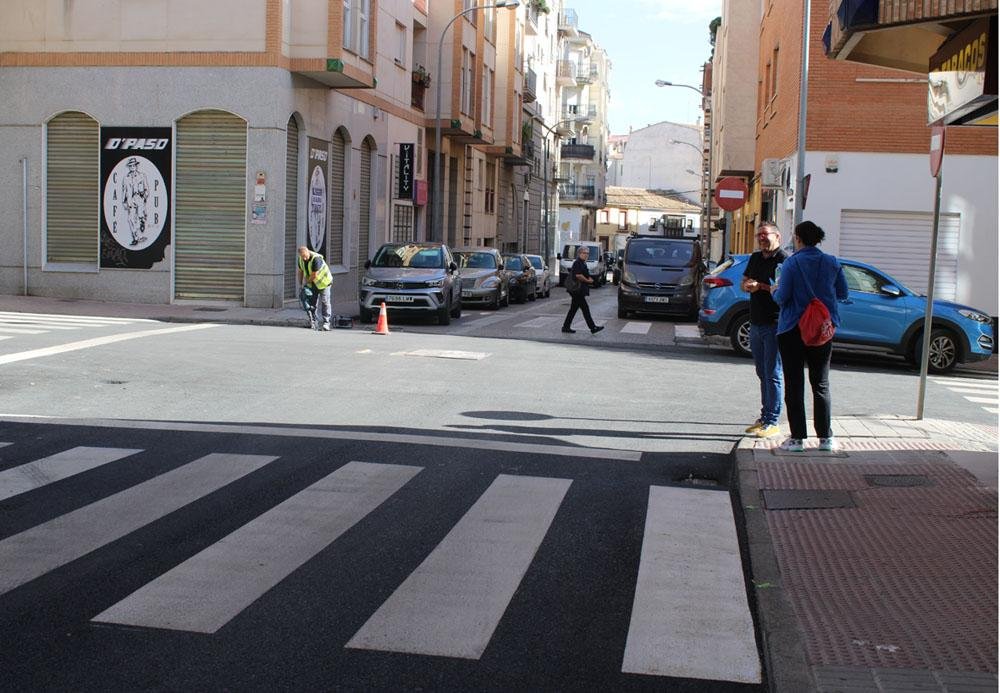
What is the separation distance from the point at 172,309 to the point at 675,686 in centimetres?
2216

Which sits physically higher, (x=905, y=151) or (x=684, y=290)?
(x=905, y=151)

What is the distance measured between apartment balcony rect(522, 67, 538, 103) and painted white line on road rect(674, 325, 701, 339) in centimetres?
3748

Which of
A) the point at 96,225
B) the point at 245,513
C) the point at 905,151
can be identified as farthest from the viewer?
the point at 96,225

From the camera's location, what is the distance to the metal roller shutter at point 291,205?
27.2 metres

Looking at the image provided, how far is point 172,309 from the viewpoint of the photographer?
2528 centimetres

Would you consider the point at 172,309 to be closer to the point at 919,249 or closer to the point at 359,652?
the point at 919,249

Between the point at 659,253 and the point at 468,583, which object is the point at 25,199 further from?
the point at 468,583

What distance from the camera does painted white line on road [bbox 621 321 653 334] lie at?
24016 mm

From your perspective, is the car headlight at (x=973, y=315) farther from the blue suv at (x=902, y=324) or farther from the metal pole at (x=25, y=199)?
the metal pole at (x=25, y=199)

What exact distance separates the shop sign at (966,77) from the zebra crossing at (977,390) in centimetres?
472

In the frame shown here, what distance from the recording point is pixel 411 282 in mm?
24375

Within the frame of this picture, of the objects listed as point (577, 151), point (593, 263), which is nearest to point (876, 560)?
point (593, 263)

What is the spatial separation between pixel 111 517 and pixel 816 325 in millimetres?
5150

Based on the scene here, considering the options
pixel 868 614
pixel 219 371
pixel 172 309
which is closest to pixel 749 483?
pixel 868 614
